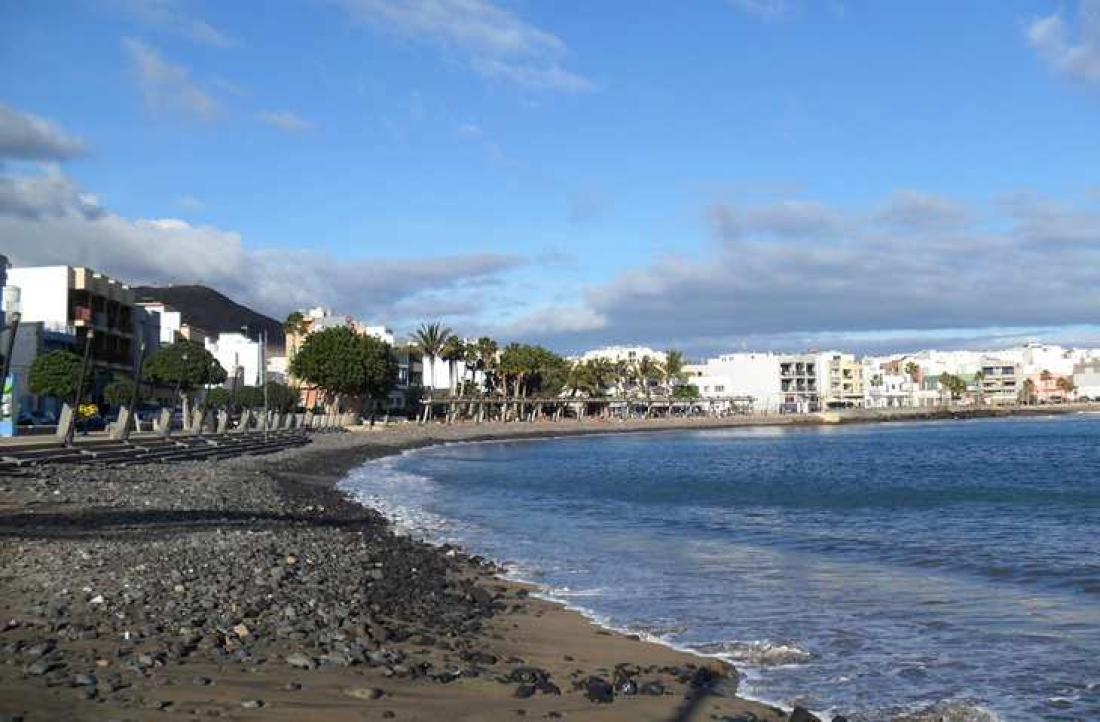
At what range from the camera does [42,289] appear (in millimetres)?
73188

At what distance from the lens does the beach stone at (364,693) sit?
745 centimetres

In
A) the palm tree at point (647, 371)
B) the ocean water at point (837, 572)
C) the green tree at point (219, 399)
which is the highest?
the palm tree at point (647, 371)

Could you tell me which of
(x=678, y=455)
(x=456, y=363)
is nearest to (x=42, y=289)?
(x=678, y=455)

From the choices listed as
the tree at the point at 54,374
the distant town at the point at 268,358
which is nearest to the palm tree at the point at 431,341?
the distant town at the point at 268,358

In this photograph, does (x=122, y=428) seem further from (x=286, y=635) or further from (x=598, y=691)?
(x=598, y=691)

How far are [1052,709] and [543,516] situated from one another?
65.2 ft

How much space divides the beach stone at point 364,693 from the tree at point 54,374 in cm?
5066

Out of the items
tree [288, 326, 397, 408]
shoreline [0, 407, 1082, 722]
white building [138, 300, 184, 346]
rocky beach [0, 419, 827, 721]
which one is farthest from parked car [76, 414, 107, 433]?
rocky beach [0, 419, 827, 721]

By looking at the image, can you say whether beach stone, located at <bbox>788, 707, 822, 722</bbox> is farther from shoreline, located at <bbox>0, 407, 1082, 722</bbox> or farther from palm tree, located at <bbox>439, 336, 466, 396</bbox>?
palm tree, located at <bbox>439, 336, 466, 396</bbox>

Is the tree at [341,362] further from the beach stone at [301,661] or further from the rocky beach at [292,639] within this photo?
the beach stone at [301,661]

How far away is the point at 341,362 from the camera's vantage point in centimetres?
9925

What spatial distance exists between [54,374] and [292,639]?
5022cm

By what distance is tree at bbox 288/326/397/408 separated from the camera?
9938 centimetres

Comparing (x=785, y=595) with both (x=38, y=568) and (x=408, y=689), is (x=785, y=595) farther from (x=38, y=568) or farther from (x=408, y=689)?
(x=38, y=568)
